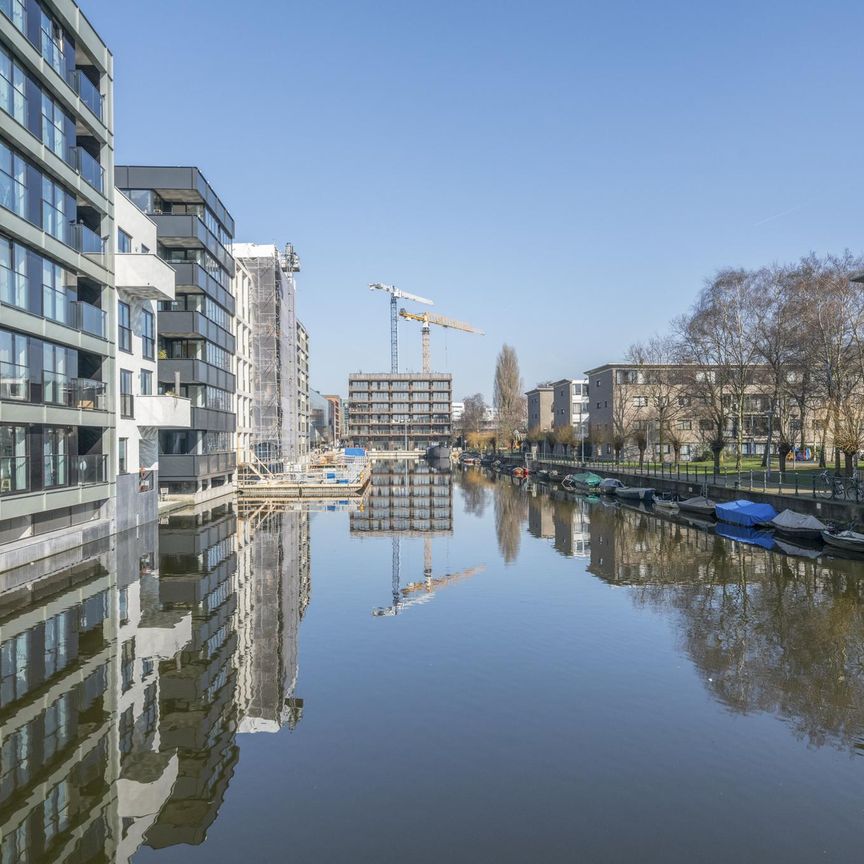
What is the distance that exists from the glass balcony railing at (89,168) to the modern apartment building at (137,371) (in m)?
2.24

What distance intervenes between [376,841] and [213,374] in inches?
1682

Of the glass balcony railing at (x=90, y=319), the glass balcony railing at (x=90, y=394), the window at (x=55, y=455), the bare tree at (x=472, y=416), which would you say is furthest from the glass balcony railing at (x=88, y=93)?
the bare tree at (x=472, y=416)

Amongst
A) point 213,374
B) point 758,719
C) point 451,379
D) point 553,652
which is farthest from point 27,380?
point 451,379

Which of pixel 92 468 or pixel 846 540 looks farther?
pixel 846 540

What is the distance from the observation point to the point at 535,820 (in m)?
8.86

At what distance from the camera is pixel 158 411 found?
116ft

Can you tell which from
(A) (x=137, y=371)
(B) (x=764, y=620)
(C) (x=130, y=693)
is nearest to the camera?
(C) (x=130, y=693)

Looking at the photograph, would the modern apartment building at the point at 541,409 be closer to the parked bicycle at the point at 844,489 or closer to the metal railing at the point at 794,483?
the metal railing at the point at 794,483

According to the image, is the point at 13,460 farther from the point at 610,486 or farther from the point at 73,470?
the point at 610,486

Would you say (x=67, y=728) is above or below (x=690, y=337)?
below

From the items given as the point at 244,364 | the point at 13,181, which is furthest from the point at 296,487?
the point at 13,181

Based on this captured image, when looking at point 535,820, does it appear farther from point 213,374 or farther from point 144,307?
point 213,374

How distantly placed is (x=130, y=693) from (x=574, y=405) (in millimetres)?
97262

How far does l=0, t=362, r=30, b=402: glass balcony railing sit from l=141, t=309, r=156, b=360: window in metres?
14.3
